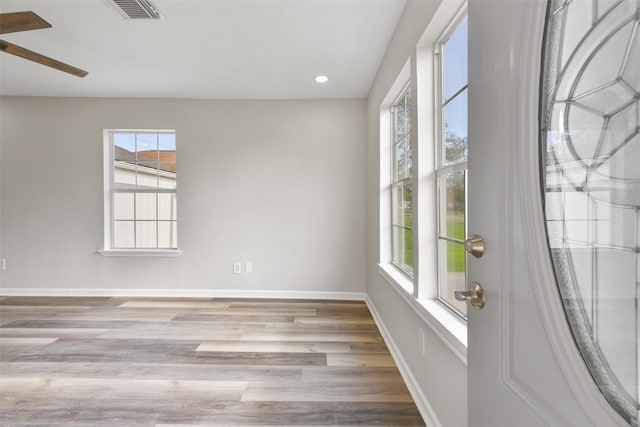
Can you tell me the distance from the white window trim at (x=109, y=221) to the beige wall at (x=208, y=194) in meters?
0.07

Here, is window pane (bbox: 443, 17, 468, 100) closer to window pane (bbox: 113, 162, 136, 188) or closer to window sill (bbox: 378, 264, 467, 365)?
window sill (bbox: 378, 264, 467, 365)

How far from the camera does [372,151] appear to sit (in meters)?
3.42

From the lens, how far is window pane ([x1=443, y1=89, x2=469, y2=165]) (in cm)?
148

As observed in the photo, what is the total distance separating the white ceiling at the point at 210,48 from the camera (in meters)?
2.14

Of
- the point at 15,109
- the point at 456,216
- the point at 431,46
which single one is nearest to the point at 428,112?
the point at 431,46

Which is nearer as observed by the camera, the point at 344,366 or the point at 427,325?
the point at 427,325

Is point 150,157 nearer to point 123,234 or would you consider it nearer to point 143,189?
point 143,189

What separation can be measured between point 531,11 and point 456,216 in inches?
45.1

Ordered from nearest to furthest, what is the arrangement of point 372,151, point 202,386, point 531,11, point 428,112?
point 531,11 < point 428,112 < point 202,386 < point 372,151

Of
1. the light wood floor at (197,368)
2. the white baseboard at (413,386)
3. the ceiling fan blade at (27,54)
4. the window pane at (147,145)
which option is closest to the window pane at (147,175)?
the window pane at (147,145)

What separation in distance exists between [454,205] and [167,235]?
3649mm

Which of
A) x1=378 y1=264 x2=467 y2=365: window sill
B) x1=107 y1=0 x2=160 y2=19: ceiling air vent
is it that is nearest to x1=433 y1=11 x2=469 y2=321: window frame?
x1=378 y1=264 x2=467 y2=365: window sill

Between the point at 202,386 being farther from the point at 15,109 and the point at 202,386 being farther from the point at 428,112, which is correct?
the point at 15,109

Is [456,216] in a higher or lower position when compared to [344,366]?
higher
